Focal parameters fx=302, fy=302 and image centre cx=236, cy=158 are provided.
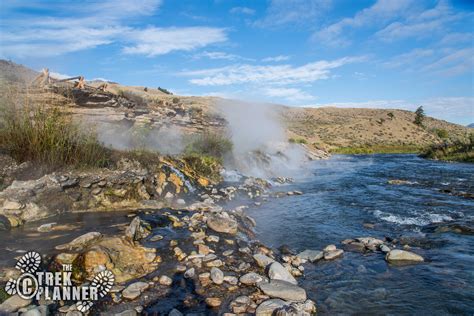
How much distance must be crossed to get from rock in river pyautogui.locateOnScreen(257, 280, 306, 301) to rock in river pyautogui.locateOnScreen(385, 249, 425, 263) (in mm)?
2680

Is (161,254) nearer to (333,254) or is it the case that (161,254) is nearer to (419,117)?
(333,254)

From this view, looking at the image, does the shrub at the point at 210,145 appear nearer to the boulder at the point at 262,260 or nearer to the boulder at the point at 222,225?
the boulder at the point at 222,225

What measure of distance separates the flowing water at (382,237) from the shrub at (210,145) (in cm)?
447

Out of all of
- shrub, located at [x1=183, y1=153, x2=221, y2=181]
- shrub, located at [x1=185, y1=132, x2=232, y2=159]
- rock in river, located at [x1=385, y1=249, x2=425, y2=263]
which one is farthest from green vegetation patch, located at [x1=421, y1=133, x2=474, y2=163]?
rock in river, located at [x1=385, y1=249, x2=425, y2=263]

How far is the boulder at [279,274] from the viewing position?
5.30m

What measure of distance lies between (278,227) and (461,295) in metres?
4.78

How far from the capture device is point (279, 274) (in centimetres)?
534

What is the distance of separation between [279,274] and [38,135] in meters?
7.37

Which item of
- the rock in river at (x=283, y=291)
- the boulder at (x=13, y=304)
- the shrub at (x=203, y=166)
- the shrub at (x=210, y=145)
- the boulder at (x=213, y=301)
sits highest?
the shrub at (x=210, y=145)

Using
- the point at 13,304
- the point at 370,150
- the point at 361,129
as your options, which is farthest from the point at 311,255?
the point at 361,129

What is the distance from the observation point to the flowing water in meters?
4.88

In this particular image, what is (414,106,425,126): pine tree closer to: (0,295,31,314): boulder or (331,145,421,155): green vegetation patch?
(331,145,421,155): green vegetation patch

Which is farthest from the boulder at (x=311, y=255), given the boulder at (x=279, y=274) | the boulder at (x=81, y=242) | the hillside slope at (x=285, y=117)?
the hillside slope at (x=285, y=117)

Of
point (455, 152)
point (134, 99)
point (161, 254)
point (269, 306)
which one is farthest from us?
point (455, 152)
